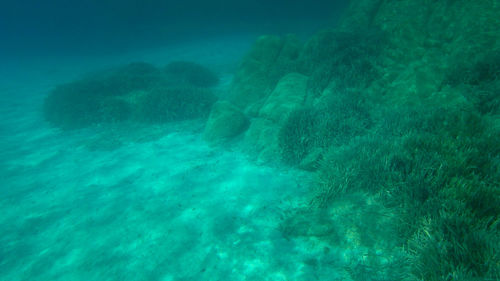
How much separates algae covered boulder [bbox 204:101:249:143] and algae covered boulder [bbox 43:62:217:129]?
8.56 ft

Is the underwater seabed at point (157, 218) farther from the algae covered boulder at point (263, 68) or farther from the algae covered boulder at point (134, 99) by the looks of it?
the algae covered boulder at point (263, 68)

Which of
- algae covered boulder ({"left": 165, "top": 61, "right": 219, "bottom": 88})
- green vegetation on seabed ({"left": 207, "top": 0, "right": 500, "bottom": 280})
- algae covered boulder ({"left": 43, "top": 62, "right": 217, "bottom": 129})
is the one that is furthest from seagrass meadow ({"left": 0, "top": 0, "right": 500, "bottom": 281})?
algae covered boulder ({"left": 165, "top": 61, "right": 219, "bottom": 88})

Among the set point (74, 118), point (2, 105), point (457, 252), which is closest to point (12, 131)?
point (74, 118)

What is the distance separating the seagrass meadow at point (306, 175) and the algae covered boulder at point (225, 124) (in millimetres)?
57

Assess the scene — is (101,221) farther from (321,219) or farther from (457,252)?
(457,252)

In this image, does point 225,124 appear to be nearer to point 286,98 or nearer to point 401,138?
point 286,98

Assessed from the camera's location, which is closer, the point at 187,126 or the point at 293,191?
the point at 293,191

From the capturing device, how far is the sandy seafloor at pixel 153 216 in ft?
14.7

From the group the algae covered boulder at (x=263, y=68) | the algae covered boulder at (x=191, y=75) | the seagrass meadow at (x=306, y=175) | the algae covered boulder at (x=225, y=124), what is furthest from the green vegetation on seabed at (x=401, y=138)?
the algae covered boulder at (x=191, y=75)

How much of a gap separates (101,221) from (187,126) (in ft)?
19.6

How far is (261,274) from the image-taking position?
163 inches

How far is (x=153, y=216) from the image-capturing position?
6078mm

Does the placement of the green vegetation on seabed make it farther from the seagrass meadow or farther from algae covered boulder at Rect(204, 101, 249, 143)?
algae covered boulder at Rect(204, 101, 249, 143)

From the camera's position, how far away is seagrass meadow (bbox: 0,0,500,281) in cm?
392
